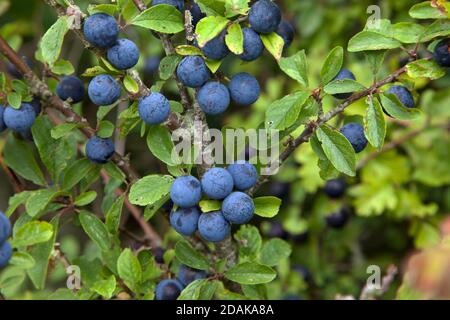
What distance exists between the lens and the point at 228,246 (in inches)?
66.4

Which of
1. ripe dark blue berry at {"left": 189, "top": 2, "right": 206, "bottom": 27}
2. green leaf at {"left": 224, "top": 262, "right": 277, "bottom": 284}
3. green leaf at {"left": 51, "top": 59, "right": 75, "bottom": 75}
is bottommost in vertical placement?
green leaf at {"left": 224, "top": 262, "right": 277, "bottom": 284}

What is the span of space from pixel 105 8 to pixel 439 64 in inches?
29.7

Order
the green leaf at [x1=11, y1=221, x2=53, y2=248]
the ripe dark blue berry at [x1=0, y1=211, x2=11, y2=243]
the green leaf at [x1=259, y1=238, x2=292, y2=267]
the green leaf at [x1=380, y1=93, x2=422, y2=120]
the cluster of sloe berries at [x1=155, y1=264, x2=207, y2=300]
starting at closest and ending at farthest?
the ripe dark blue berry at [x1=0, y1=211, x2=11, y2=243]
the green leaf at [x1=11, y1=221, x2=53, y2=248]
the green leaf at [x1=380, y1=93, x2=422, y2=120]
the cluster of sloe berries at [x1=155, y1=264, x2=207, y2=300]
the green leaf at [x1=259, y1=238, x2=292, y2=267]

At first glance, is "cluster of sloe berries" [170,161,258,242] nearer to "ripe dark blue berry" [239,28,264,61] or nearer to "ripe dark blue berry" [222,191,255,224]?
"ripe dark blue berry" [222,191,255,224]

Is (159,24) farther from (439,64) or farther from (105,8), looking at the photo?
(439,64)

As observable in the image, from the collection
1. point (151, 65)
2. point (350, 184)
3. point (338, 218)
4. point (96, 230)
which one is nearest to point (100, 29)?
point (96, 230)

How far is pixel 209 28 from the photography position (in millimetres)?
1391

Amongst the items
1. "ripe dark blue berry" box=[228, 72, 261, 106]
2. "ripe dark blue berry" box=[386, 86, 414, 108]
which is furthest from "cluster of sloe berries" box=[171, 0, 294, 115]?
"ripe dark blue berry" box=[386, 86, 414, 108]

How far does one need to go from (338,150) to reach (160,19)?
1.58ft

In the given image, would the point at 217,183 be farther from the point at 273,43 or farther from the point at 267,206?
the point at 273,43

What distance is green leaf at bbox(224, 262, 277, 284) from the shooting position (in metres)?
1.56

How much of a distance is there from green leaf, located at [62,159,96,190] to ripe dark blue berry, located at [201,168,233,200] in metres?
0.39
